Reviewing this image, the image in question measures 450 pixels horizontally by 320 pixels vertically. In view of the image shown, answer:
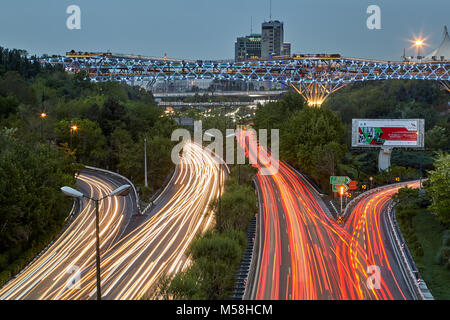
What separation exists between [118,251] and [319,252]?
10.9 meters

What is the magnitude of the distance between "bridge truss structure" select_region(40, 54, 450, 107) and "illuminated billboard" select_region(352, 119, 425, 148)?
78.3 ft

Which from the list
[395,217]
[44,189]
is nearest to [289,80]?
[395,217]

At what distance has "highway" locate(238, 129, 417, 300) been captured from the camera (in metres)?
21.6

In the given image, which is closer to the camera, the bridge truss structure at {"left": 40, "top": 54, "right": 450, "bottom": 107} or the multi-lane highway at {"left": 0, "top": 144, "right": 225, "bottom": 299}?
the multi-lane highway at {"left": 0, "top": 144, "right": 225, "bottom": 299}

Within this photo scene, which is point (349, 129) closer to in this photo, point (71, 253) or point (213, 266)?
point (71, 253)

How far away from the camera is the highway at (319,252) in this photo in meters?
21.6

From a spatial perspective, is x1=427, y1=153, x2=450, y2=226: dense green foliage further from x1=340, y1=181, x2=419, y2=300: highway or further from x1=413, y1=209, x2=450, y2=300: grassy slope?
x1=340, y1=181, x2=419, y2=300: highway

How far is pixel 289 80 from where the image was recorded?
3231 inches

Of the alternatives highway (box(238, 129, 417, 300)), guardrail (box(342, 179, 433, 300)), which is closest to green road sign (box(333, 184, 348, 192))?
guardrail (box(342, 179, 433, 300))

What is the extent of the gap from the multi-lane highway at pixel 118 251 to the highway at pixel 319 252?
14.3 ft

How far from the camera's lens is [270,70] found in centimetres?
8881

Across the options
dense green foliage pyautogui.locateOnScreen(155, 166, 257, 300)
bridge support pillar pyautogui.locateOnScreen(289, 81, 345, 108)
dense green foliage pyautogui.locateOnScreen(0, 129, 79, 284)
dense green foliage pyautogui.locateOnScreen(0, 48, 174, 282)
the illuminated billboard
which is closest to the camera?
dense green foliage pyautogui.locateOnScreen(155, 166, 257, 300)

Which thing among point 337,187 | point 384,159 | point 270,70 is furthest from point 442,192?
point 270,70

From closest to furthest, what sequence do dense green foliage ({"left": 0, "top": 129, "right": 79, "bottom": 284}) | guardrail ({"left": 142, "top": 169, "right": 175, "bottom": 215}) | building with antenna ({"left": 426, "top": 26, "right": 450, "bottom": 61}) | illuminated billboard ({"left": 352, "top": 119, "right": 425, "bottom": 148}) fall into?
dense green foliage ({"left": 0, "top": 129, "right": 79, "bottom": 284}), guardrail ({"left": 142, "top": 169, "right": 175, "bottom": 215}), illuminated billboard ({"left": 352, "top": 119, "right": 425, "bottom": 148}), building with antenna ({"left": 426, "top": 26, "right": 450, "bottom": 61})
